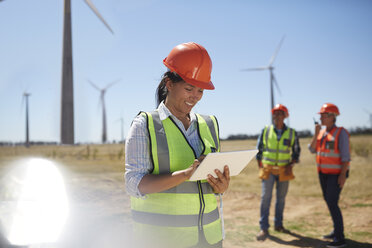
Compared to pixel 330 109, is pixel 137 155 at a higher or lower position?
lower

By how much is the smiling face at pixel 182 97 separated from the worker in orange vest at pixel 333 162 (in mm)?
4286

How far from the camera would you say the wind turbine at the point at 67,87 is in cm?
1282

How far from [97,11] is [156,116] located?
627 inches

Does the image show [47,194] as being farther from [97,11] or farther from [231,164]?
[97,11]

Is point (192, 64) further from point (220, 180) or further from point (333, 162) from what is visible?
point (333, 162)

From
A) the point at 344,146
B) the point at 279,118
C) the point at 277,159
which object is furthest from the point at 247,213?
the point at 344,146

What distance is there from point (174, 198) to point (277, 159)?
186 inches

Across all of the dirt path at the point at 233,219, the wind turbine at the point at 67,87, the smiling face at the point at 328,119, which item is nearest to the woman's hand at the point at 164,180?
the dirt path at the point at 233,219

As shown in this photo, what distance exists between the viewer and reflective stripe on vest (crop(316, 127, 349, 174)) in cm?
538

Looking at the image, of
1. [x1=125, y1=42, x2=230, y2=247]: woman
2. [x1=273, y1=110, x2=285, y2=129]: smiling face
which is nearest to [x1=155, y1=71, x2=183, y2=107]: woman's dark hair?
[x1=125, y1=42, x2=230, y2=247]: woman

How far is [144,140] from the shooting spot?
68.6 inches

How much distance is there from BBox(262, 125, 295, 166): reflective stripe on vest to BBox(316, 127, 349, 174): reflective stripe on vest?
62 cm

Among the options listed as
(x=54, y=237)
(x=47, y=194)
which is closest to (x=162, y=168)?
(x=54, y=237)

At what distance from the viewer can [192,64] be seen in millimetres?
1839
